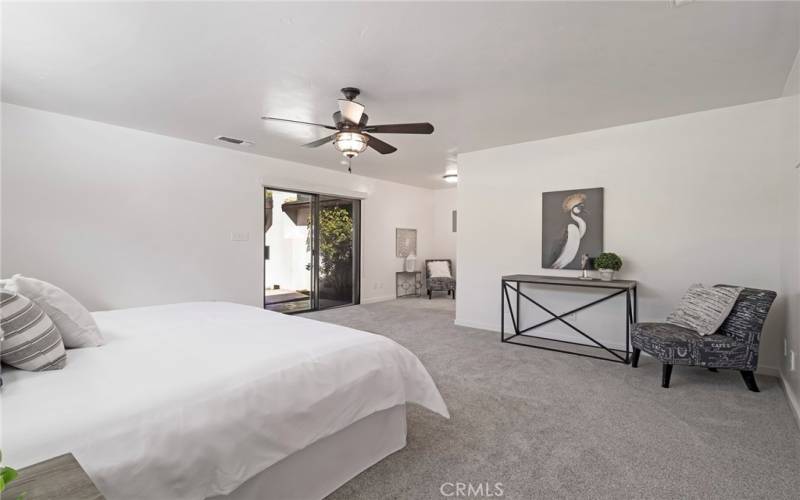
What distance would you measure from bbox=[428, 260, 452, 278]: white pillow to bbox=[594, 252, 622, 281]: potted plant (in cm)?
402

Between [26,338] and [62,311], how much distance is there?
1.12 ft

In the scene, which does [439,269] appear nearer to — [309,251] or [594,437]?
[309,251]

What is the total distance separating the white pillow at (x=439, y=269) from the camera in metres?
7.67

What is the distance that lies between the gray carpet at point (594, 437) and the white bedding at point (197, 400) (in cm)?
37

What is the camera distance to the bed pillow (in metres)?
2.89

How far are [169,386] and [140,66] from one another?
2483 mm

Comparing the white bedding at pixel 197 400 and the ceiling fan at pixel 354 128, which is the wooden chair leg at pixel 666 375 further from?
the ceiling fan at pixel 354 128

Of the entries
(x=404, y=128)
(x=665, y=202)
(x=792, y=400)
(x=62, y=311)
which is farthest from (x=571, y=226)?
(x=62, y=311)

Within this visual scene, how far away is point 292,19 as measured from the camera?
6.85 feet

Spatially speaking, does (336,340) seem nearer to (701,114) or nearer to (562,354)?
(562,354)

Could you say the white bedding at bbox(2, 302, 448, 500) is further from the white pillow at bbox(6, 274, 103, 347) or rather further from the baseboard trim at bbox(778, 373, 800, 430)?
the baseboard trim at bbox(778, 373, 800, 430)

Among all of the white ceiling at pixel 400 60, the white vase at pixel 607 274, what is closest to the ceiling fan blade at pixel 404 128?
the white ceiling at pixel 400 60

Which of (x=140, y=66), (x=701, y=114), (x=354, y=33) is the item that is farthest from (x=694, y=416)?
(x=140, y=66)

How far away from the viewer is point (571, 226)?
168 inches
